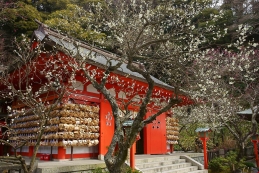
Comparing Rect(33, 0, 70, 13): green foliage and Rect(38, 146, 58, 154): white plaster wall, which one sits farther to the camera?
Rect(33, 0, 70, 13): green foliage

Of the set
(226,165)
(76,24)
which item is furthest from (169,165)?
(76,24)

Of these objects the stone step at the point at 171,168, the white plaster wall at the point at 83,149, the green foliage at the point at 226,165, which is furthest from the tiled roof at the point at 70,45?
the green foliage at the point at 226,165

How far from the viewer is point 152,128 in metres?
11.6

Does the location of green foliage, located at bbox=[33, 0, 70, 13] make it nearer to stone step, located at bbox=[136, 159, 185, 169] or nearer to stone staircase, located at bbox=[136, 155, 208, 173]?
stone staircase, located at bbox=[136, 155, 208, 173]

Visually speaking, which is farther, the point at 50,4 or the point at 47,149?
the point at 50,4

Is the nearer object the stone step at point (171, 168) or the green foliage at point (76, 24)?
the green foliage at point (76, 24)

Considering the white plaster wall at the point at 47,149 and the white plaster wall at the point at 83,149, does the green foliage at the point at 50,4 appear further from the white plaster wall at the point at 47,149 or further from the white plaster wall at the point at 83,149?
the white plaster wall at the point at 83,149

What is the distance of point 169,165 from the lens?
362 inches

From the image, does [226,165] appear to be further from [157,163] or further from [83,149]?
[83,149]

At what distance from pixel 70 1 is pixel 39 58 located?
54.2 ft

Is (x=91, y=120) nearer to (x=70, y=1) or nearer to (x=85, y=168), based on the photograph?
(x=85, y=168)

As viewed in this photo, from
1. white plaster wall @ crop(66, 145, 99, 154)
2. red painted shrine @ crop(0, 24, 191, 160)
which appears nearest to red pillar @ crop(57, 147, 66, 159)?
red painted shrine @ crop(0, 24, 191, 160)

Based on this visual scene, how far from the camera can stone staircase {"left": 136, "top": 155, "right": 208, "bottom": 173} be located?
8.34m

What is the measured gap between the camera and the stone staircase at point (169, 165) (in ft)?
27.3
